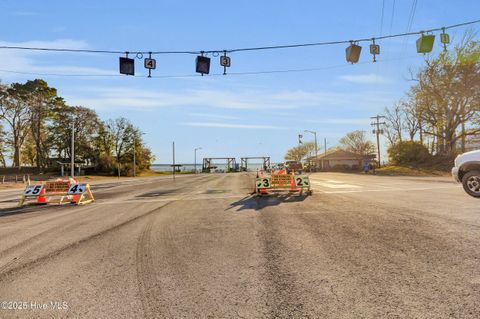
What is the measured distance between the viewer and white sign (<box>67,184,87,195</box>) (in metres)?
16.1

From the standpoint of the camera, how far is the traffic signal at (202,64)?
14852mm

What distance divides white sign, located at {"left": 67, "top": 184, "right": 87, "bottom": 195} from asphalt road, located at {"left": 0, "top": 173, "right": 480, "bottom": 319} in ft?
23.3

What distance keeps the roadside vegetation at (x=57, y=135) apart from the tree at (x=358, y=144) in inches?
2158

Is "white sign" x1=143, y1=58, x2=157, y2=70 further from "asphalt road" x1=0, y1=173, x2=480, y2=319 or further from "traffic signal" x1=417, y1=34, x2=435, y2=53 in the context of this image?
"traffic signal" x1=417, y1=34, x2=435, y2=53

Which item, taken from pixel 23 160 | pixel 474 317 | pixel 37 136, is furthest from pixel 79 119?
pixel 474 317

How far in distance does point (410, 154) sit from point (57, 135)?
6627 centimetres

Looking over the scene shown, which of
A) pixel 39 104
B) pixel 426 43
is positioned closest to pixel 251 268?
pixel 426 43

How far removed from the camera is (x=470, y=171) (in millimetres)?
11734

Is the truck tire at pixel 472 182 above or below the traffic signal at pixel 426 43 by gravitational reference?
below

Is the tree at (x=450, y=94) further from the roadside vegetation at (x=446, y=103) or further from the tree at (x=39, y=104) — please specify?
the tree at (x=39, y=104)

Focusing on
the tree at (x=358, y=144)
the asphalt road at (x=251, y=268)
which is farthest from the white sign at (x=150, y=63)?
the tree at (x=358, y=144)

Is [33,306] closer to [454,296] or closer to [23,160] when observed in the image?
[454,296]

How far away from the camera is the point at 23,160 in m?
86.6

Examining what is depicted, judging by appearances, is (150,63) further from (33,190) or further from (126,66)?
(33,190)
